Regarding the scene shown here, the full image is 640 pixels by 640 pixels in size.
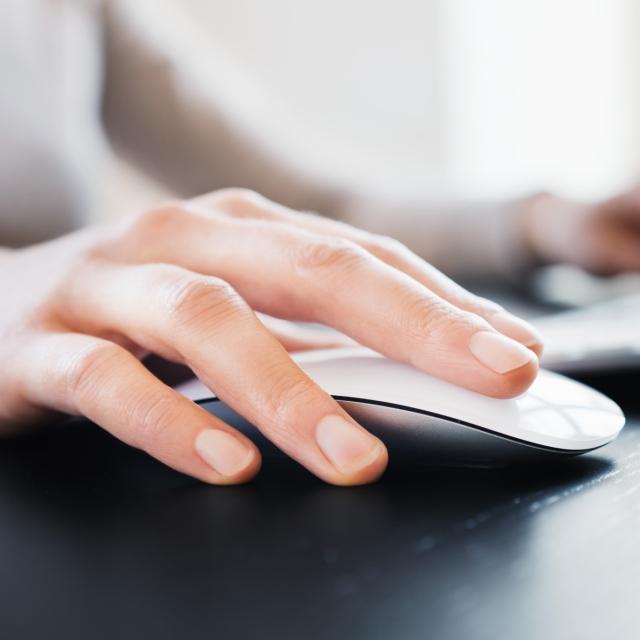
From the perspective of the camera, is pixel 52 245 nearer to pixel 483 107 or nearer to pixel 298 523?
pixel 298 523

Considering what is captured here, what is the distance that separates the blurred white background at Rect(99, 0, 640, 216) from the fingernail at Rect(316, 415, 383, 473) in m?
1.70

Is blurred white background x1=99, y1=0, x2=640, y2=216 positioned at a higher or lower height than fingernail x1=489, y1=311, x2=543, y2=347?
higher

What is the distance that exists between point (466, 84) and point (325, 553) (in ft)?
7.95

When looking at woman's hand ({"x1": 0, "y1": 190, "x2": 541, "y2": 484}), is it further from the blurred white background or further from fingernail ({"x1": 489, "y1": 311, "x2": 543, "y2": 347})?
the blurred white background

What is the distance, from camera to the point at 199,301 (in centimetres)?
40

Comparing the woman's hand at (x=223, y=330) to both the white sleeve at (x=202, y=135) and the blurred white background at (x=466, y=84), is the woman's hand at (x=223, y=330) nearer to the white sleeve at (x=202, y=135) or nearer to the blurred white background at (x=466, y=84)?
the white sleeve at (x=202, y=135)

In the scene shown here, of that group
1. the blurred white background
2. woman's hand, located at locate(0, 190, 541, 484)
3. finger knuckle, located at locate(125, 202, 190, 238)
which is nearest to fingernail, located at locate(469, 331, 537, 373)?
woman's hand, located at locate(0, 190, 541, 484)

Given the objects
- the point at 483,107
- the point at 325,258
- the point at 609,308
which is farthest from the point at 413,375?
the point at 483,107

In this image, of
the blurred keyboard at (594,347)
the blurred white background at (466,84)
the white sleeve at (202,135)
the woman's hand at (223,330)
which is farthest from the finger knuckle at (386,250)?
the blurred white background at (466,84)

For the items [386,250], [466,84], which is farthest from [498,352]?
[466,84]

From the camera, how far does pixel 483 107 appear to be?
8.41ft

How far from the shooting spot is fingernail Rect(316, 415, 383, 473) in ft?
1.07

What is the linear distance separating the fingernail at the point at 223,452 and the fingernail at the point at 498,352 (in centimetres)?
11

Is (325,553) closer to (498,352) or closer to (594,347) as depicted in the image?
(498,352)
